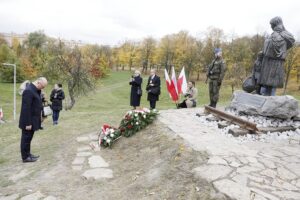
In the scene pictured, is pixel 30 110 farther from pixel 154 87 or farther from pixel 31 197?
pixel 154 87

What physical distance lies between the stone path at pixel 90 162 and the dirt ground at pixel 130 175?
0.10 metres

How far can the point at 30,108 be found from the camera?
5605 mm

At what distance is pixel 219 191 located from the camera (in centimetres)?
378

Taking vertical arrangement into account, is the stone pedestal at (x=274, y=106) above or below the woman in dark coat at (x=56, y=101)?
above

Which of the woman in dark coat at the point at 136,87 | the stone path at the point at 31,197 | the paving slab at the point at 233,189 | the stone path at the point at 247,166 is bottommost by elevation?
the stone path at the point at 31,197

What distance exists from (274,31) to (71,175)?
6157 millimetres

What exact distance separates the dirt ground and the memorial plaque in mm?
2731

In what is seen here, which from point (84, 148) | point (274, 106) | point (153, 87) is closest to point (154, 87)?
point (153, 87)

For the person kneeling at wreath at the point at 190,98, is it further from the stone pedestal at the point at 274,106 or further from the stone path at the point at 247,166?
the stone path at the point at 247,166

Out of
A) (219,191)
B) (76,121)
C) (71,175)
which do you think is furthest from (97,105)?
(219,191)

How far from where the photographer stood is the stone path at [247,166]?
383 centimetres

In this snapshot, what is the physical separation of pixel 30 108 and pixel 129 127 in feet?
7.74

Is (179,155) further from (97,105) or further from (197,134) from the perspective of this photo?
(97,105)

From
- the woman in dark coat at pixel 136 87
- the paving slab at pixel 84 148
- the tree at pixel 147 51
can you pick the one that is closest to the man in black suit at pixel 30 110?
the paving slab at pixel 84 148
